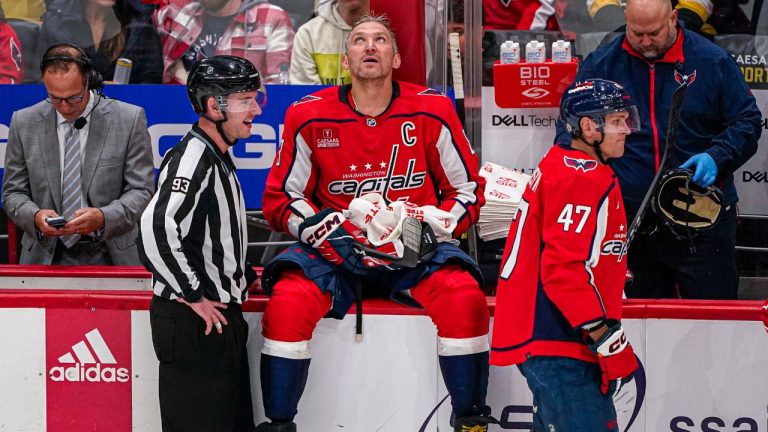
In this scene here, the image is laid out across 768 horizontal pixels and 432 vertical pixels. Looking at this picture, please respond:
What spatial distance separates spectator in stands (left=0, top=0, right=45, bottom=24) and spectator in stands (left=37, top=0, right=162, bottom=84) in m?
0.05

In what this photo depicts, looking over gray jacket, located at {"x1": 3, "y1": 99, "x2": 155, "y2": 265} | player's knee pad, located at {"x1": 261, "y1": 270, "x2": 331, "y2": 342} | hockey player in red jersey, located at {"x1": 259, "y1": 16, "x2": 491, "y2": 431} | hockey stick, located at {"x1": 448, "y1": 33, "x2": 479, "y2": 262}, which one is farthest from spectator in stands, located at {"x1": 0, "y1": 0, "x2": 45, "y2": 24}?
player's knee pad, located at {"x1": 261, "y1": 270, "x2": 331, "y2": 342}

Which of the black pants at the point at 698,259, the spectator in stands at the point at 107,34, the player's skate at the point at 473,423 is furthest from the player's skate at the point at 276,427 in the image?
the spectator in stands at the point at 107,34

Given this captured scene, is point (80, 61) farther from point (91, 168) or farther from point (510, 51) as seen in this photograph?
point (510, 51)

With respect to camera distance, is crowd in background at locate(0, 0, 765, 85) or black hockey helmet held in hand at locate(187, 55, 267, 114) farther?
crowd in background at locate(0, 0, 765, 85)

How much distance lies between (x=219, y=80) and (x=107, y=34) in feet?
7.52

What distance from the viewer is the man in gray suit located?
15.5ft

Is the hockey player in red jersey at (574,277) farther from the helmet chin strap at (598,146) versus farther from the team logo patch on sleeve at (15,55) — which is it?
the team logo patch on sleeve at (15,55)

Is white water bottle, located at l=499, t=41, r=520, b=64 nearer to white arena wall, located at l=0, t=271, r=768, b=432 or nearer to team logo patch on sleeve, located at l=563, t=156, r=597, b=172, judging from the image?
white arena wall, located at l=0, t=271, r=768, b=432

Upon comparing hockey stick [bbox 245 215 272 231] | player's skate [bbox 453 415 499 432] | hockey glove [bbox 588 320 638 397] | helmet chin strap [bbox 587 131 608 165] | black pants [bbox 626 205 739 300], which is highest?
helmet chin strap [bbox 587 131 608 165]

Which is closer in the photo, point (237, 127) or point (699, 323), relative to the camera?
point (237, 127)

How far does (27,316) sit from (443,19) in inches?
82.2

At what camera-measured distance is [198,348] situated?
3.60m

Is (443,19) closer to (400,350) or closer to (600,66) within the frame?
(600,66)

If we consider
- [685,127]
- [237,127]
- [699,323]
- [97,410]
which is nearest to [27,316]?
[97,410]
